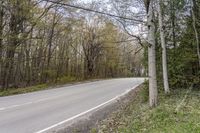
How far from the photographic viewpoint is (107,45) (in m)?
46.7

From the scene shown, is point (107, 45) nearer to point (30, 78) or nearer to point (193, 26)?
point (30, 78)

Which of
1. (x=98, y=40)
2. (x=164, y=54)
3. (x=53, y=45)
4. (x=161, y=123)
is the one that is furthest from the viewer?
(x=98, y=40)

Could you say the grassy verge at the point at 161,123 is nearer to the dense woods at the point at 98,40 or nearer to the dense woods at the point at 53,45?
the dense woods at the point at 98,40

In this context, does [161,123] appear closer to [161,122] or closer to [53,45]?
[161,122]

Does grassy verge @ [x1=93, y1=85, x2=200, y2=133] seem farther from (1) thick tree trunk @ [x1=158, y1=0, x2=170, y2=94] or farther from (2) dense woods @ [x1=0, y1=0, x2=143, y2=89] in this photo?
(2) dense woods @ [x1=0, y1=0, x2=143, y2=89]

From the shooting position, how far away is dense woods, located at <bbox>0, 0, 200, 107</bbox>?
1382cm

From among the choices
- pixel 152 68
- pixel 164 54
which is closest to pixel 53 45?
pixel 164 54

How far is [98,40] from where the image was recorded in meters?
45.1

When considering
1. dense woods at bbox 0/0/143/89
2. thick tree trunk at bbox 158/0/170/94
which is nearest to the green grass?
thick tree trunk at bbox 158/0/170/94

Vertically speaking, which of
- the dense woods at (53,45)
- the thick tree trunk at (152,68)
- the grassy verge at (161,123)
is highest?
the dense woods at (53,45)

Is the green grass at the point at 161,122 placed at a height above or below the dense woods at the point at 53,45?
below

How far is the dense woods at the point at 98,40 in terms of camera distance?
45.3 ft

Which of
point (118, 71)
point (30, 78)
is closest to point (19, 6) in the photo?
point (30, 78)

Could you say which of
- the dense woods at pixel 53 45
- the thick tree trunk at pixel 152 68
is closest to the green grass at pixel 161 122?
the thick tree trunk at pixel 152 68
